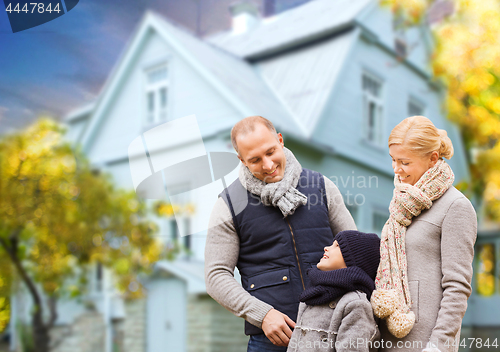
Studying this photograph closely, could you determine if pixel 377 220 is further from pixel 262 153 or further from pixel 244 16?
pixel 262 153

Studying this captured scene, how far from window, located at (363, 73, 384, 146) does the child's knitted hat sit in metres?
4.26

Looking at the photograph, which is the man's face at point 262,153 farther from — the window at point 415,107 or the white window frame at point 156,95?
the window at point 415,107

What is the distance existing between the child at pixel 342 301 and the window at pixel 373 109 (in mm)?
4280

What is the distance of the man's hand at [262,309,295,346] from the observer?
1.40 meters

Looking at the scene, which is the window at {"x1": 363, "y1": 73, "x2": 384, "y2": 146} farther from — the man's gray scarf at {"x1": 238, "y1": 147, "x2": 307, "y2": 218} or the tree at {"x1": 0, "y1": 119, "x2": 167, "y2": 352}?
the man's gray scarf at {"x1": 238, "y1": 147, "x2": 307, "y2": 218}

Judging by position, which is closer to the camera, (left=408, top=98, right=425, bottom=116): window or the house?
the house

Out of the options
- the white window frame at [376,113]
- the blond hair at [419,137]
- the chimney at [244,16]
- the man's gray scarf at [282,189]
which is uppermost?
the chimney at [244,16]

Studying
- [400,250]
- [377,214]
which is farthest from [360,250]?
[377,214]

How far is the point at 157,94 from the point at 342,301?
4.28 m

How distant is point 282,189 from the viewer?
1.47m

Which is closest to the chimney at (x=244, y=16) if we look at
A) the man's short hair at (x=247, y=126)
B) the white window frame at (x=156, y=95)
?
the white window frame at (x=156, y=95)

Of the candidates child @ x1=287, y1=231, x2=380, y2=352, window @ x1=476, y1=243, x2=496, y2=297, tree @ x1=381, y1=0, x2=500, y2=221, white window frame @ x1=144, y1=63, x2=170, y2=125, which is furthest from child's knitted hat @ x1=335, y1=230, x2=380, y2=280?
window @ x1=476, y1=243, x2=496, y2=297

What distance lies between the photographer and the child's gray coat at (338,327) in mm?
1242

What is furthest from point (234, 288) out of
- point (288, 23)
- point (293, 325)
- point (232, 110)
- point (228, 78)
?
point (288, 23)
